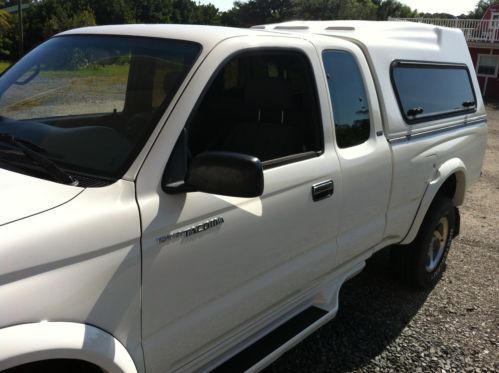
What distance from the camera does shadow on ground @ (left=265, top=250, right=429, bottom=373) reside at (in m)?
3.28

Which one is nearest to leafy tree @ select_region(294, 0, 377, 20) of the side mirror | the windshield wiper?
the windshield wiper

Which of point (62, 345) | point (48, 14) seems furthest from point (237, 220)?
point (48, 14)

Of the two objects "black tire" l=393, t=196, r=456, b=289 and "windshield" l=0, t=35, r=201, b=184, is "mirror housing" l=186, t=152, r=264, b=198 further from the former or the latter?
"black tire" l=393, t=196, r=456, b=289

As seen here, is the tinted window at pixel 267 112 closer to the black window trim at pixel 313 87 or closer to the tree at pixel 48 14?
the black window trim at pixel 313 87

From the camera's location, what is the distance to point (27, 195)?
5.79ft

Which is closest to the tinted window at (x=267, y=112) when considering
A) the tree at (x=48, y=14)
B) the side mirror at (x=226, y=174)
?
the side mirror at (x=226, y=174)

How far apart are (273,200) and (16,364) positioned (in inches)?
51.2

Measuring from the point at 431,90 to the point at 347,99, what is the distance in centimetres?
132

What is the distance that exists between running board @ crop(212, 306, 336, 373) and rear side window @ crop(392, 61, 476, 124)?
154 cm

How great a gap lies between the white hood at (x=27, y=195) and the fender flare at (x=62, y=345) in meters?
0.34

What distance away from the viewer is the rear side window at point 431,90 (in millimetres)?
3641

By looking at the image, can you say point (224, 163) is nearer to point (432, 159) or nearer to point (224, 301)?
point (224, 301)

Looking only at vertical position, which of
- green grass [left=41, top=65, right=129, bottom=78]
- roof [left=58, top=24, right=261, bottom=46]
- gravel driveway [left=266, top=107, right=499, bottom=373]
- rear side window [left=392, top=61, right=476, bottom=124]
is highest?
roof [left=58, top=24, right=261, bottom=46]

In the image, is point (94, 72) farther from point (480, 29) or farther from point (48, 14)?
point (48, 14)
